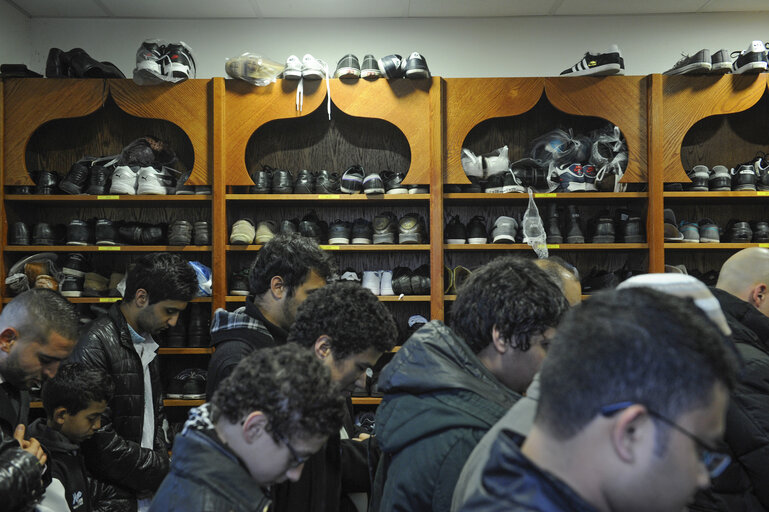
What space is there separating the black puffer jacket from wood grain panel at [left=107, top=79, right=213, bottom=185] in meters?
1.79

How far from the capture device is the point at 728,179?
14.0 feet

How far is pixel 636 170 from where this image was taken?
4.23 metres

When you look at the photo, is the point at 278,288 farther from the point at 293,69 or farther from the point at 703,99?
the point at 703,99

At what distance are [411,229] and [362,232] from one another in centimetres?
35

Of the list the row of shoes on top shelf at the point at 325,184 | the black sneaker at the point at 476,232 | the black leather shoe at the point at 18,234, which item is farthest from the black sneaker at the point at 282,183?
the black leather shoe at the point at 18,234

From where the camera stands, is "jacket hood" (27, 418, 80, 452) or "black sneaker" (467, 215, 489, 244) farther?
"black sneaker" (467, 215, 489, 244)

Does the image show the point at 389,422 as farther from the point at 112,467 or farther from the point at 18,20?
the point at 18,20

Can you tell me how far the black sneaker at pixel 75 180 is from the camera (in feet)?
14.1

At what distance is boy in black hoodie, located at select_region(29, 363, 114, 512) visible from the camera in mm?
2193

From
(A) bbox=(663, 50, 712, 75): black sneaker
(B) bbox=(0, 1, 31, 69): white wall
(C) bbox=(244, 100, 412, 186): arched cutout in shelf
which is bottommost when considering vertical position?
(C) bbox=(244, 100, 412, 186): arched cutout in shelf

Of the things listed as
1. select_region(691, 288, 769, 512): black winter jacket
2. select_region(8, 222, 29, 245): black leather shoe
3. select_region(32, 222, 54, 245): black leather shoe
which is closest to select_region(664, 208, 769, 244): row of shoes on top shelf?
select_region(691, 288, 769, 512): black winter jacket

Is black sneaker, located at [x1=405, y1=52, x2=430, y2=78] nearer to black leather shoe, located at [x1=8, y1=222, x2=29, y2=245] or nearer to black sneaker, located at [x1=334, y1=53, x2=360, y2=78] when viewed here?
black sneaker, located at [x1=334, y1=53, x2=360, y2=78]

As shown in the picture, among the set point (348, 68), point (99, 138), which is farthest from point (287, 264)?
point (99, 138)

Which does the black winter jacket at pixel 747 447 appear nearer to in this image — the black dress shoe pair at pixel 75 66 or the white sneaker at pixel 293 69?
the white sneaker at pixel 293 69
